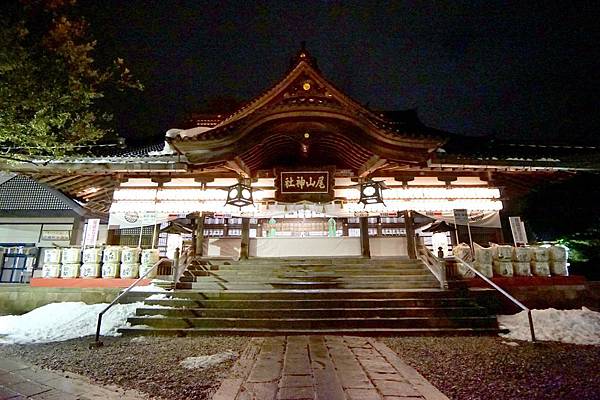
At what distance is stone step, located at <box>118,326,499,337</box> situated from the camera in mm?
7825

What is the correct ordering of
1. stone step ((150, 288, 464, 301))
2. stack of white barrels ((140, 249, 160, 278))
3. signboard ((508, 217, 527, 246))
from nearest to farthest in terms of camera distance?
stone step ((150, 288, 464, 301)), stack of white barrels ((140, 249, 160, 278)), signboard ((508, 217, 527, 246))

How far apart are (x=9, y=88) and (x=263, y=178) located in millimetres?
8286

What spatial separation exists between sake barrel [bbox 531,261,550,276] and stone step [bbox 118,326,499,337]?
16.1 ft

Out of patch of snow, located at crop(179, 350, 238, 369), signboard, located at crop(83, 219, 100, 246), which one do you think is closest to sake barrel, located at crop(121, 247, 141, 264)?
signboard, located at crop(83, 219, 100, 246)

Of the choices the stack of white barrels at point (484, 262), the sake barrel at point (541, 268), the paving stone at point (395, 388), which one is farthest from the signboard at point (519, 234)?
the paving stone at point (395, 388)

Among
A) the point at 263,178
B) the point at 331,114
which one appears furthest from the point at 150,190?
the point at 331,114

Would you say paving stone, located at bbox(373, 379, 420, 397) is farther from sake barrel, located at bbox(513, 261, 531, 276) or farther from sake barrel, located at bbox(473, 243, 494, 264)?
sake barrel, located at bbox(513, 261, 531, 276)

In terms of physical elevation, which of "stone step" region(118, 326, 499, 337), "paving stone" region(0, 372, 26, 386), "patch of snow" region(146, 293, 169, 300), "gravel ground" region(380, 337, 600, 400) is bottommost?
"gravel ground" region(380, 337, 600, 400)

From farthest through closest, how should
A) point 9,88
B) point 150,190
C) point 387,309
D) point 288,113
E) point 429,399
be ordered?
1. point 150,190
2. point 288,113
3. point 387,309
4. point 9,88
5. point 429,399

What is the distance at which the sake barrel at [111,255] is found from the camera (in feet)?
37.4

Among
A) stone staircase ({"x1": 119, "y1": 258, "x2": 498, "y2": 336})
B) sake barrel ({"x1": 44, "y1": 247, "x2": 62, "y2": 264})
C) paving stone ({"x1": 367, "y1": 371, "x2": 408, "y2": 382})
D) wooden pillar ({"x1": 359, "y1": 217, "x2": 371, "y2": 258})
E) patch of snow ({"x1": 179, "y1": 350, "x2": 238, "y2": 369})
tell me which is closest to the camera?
paving stone ({"x1": 367, "y1": 371, "x2": 408, "y2": 382})

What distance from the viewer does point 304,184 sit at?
1164 cm

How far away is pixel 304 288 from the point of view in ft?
34.4

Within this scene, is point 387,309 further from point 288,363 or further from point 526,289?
point 526,289
